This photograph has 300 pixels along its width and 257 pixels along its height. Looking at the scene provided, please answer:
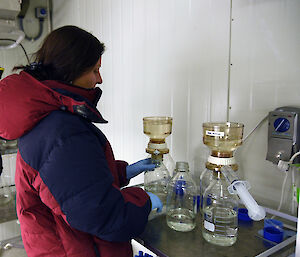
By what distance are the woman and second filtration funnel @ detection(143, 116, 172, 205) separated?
474 millimetres

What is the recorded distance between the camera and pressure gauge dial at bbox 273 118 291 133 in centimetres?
125

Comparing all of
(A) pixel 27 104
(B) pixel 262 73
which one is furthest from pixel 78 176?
(B) pixel 262 73

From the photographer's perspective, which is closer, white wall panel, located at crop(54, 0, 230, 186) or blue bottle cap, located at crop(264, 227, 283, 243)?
blue bottle cap, located at crop(264, 227, 283, 243)

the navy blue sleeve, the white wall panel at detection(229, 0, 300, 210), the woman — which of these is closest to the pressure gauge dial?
the white wall panel at detection(229, 0, 300, 210)

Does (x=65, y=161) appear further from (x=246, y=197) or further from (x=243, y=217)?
(x=243, y=217)

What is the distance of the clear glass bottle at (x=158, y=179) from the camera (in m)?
1.51

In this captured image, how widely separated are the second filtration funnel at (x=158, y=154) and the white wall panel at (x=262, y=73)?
0.39 m

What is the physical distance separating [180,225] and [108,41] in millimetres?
1869

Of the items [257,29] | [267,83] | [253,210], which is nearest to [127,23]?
[257,29]

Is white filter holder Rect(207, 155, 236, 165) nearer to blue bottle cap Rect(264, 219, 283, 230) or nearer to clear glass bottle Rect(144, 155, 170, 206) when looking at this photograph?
blue bottle cap Rect(264, 219, 283, 230)

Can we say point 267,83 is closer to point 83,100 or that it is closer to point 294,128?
point 294,128

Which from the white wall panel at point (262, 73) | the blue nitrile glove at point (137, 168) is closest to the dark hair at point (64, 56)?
the blue nitrile glove at point (137, 168)

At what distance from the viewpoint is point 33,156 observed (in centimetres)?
86

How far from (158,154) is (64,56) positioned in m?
0.72
